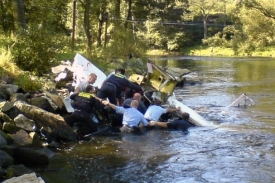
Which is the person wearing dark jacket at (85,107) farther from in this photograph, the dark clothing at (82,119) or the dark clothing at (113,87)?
the dark clothing at (113,87)

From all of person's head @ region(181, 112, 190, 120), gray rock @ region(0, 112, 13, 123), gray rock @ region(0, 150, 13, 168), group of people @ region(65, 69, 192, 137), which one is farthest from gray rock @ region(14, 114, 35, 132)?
person's head @ region(181, 112, 190, 120)

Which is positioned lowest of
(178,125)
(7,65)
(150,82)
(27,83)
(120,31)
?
(178,125)

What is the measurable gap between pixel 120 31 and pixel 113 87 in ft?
62.4

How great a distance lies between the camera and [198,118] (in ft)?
47.7

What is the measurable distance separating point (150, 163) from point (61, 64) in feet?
31.7

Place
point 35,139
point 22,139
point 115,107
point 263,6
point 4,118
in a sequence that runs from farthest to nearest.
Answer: point 263,6
point 115,107
point 4,118
point 35,139
point 22,139

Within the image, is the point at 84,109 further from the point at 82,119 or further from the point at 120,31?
the point at 120,31

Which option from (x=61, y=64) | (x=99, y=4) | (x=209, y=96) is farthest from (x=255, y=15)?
(x=61, y=64)

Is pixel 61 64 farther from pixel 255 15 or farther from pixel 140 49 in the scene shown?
pixel 255 15

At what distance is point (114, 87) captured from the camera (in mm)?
14070

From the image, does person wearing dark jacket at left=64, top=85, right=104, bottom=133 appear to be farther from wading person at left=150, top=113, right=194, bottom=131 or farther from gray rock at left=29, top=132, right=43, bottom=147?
gray rock at left=29, top=132, right=43, bottom=147

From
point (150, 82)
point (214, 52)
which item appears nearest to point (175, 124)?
point (150, 82)

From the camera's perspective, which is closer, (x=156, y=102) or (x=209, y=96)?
(x=156, y=102)

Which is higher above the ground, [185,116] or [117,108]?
[117,108]
